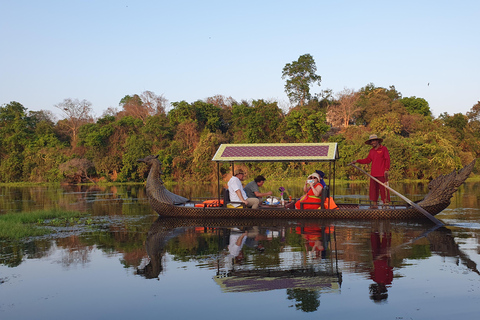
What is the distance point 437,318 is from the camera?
4984mm

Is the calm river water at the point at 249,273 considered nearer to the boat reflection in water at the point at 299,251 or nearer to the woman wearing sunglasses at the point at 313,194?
the boat reflection in water at the point at 299,251

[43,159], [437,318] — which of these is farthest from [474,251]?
[43,159]

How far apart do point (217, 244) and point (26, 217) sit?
21.2 ft

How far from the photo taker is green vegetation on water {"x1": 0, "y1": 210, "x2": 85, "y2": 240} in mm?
10500

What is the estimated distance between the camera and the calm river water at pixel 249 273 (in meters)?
5.41

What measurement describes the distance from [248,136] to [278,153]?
22890 mm

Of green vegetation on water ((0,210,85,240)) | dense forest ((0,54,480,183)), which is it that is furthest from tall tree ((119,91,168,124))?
green vegetation on water ((0,210,85,240))

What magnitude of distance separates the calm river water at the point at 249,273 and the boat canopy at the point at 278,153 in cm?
191

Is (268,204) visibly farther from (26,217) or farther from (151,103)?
(151,103)

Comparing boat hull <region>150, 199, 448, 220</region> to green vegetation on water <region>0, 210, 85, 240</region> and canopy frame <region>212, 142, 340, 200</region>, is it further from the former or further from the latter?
green vegetation on water <region>0, 210, 85, 240</region>

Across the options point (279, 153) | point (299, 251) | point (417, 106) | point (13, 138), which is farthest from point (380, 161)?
point (13, 138)

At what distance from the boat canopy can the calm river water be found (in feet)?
6.27

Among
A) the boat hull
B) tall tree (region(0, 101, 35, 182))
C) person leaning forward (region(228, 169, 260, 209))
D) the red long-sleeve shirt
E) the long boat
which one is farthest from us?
tall tree (region(0, 101, 35, 182))

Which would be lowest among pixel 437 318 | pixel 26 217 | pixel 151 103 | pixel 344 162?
pixel 437 318
